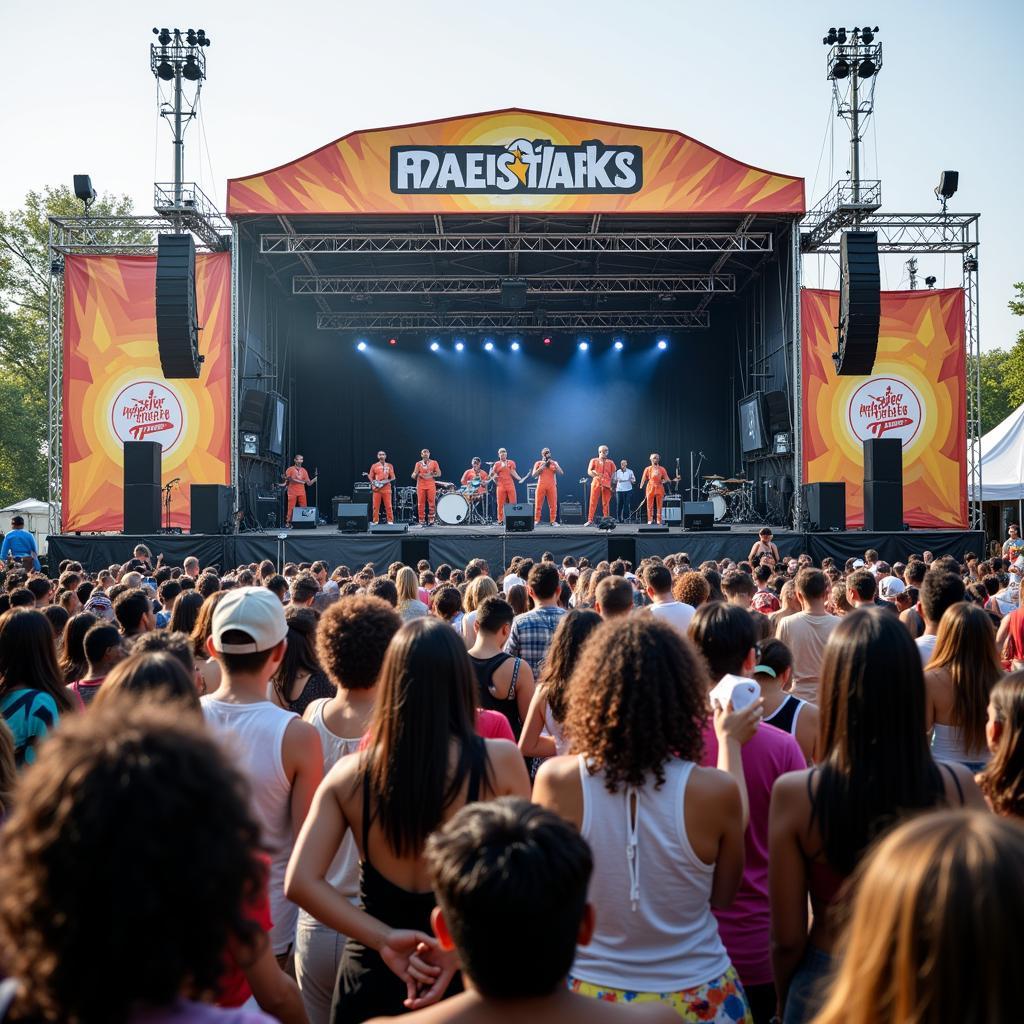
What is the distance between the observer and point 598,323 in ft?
79.4

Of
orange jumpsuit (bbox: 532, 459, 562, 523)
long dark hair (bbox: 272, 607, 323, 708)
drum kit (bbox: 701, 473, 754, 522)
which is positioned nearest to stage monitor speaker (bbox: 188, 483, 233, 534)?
orange jumpsuit (bbox: 532, 459, 562, 523)

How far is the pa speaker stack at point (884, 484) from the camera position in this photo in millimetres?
15445

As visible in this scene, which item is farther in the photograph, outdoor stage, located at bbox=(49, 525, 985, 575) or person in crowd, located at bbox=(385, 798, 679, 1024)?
outdoor stage, located at bbox=(49, 525, 985, 575)

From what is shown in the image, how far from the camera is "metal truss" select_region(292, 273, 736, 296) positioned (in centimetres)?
2044

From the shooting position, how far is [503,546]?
15.6 metres

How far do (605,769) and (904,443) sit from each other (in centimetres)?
1784

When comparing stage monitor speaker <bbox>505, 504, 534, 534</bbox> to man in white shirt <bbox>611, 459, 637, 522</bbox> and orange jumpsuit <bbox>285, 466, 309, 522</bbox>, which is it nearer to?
man in white shirt <bbox>611, 459, 637, 522</bbox>

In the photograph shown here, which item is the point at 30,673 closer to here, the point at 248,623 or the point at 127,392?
the point at 248,623

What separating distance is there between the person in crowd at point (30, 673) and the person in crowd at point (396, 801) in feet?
4.56

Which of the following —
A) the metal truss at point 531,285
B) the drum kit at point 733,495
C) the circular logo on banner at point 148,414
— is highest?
the metal truss at point 531,285

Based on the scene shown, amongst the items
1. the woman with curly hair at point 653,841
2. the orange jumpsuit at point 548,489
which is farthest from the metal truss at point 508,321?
the woman with curly hair at point 653,841

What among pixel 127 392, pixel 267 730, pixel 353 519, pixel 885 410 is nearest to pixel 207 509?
pixel 353 519

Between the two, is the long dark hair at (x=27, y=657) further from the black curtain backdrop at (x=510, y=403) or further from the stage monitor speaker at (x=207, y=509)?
the black curtain backdrop at (x=510, y=403)

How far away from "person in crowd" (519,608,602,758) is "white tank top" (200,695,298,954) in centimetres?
108
